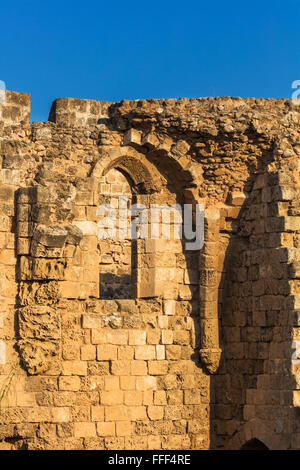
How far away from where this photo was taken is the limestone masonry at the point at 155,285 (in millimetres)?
12445

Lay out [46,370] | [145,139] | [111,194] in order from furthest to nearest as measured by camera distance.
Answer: [111,194], [145,139], [46,370]

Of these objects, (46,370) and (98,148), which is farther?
(98,148)

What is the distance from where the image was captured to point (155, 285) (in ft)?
43.3

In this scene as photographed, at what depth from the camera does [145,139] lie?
13289mm

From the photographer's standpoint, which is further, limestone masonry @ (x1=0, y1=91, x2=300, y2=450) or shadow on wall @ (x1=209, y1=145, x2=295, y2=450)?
shadow on wall @ (x1=209, y1=145, x2=295, y2=450)

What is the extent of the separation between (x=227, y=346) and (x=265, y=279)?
1169 millimetres

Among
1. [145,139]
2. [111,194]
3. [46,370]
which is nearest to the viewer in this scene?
[46,370]

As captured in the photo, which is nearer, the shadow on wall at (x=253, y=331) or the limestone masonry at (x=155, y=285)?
the limestone masonry at (x=155, y=285)

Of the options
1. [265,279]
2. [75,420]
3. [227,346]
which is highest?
[265,279]

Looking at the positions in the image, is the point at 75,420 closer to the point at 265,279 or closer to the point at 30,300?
the point at 30,300

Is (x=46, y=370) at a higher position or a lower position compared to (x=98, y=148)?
lower

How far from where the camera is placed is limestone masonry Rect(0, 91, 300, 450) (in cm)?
1245

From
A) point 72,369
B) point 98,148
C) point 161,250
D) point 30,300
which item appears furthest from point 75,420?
point 98,148

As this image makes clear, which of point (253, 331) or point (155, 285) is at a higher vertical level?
point (155, 285)
